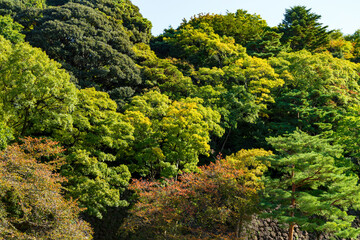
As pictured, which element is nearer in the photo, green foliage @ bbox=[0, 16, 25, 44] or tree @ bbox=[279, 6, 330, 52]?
green foliage @ bbox=[0, 16, 25, 44]

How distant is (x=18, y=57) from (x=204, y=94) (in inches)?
513

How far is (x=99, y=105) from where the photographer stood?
16.4 m

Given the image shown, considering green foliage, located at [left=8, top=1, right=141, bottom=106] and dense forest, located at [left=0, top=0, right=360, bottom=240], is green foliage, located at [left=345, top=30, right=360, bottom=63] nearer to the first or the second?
dense forest, located at [left=0, top=0, right=360, bottom=240]

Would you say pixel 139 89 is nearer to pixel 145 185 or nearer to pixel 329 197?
pixel 145 185

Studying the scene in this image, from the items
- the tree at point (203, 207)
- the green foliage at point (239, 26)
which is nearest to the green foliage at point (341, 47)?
the green foliage at point (239, 26)

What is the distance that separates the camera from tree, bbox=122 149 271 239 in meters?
11.5

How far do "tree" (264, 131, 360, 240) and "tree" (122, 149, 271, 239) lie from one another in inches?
41.8

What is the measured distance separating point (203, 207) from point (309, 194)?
4.44 meters

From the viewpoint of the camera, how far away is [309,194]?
38.1 feet

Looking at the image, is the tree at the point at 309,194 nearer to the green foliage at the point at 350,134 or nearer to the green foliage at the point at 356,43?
the green foliage at the point at 350,134

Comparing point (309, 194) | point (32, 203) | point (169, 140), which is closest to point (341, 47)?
point (169, 140)

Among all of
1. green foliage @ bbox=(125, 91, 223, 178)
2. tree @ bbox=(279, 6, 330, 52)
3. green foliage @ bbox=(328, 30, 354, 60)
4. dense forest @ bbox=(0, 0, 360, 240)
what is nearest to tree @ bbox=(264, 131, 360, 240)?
dense forest @ bbox=(0, 0, 360, 240)

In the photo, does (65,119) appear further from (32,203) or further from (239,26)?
(239,26)

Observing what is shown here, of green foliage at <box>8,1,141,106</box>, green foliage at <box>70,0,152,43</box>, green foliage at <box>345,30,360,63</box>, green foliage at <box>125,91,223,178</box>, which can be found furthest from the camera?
green foliage at <box>345,30,360,63</box>
